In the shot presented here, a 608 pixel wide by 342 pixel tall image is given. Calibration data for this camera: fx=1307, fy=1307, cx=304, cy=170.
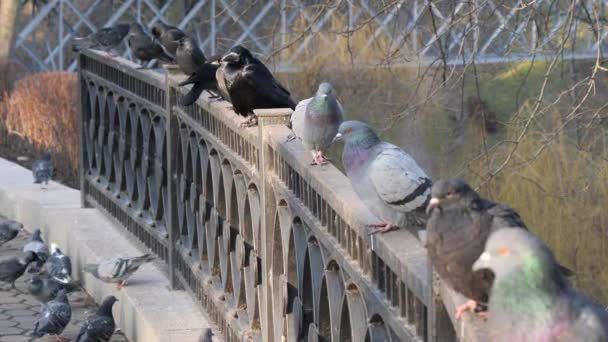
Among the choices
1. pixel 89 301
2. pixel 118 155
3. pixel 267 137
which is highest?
pixel 267 137

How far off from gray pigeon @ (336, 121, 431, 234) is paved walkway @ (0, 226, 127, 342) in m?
3.31

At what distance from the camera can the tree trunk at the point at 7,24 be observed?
18.9 metres

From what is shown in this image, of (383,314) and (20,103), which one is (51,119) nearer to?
(20,103)

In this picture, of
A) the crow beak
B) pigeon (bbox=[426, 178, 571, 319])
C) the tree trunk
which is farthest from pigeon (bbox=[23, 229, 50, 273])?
the tree trunk

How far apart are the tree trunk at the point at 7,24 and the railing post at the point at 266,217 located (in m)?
14.9

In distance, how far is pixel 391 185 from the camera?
3432 millimetres

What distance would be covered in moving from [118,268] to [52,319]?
0.57 meters

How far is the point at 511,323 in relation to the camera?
2.16 meters

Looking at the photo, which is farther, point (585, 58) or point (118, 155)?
point (585, 58)

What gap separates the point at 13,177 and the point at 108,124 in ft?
7.94

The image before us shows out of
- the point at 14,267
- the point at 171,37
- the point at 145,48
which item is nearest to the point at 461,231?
the point at 14,267

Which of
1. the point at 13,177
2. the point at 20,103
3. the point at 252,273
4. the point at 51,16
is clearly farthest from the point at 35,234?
the point at 51,16

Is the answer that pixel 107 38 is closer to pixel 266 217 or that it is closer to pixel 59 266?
pixel 59 266

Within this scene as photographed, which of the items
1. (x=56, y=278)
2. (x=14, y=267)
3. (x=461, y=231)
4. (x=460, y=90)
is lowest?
(x=14, y=267)
